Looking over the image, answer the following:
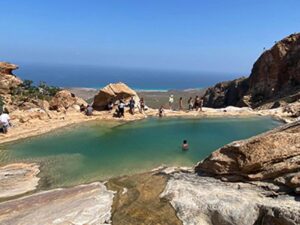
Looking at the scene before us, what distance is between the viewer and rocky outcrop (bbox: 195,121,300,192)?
1419 cm

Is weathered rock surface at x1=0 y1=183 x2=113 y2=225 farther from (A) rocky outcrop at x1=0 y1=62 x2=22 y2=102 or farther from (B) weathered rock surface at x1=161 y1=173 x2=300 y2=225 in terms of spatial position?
(A) rocky outcrop at x1=0 y1=62 x2=22 y2=102

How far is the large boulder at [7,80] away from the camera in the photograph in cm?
4490

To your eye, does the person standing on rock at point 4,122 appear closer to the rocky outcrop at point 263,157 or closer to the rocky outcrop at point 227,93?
the rocky outcrop at point 263,157

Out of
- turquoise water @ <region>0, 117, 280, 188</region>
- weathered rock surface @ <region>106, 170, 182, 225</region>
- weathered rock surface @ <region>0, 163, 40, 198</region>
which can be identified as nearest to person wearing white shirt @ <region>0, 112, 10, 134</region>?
turquoise water @ <region>0, 117, 280, 188</region>

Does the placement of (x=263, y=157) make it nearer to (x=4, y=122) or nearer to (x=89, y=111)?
(x=4, y=122)

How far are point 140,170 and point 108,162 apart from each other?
108 inches

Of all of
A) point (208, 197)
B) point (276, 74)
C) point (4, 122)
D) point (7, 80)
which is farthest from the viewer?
→ point (276, 74)

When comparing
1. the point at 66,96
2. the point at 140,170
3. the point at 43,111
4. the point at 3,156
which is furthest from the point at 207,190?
the point at 66,96

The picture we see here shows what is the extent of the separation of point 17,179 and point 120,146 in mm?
8883

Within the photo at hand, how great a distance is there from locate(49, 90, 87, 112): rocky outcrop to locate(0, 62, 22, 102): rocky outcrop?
16.9 feet

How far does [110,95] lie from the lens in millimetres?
42219

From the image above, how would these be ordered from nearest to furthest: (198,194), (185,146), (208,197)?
(208,197) → (198,194) → (185,146)

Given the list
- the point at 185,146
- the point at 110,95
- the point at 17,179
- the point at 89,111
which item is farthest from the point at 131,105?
the point at 17,179

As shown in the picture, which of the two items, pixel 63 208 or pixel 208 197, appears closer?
pixel 208 197
